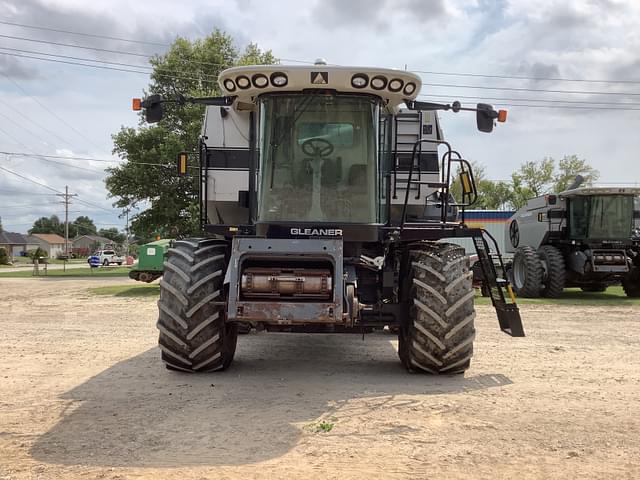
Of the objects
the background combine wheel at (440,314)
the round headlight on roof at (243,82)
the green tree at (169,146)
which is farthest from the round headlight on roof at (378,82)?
the green tree at (169,146)

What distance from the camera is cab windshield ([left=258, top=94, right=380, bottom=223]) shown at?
6035mm

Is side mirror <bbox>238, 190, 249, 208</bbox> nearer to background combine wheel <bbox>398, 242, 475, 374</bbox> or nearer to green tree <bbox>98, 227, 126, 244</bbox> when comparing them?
background combine wheel <bbox>398, 242, 475, 374</bbox>

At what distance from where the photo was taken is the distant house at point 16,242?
109000mm

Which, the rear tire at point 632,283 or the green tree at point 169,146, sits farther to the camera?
the green tree at point 169,146

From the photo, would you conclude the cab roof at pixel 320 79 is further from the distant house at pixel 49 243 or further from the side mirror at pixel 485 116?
the distant house at pixel 49 243

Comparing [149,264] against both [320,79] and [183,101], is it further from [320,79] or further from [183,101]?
[320,79]

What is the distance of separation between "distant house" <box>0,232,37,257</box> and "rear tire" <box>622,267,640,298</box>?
359 feet

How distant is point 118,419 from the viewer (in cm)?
475

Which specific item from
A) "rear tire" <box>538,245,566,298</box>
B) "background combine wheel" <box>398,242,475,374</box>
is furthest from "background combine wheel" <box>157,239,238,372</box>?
"rear tire" <box>538,245,566,298</box>

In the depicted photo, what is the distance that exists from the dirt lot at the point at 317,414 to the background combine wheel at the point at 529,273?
8.46m

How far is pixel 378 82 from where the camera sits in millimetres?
5895

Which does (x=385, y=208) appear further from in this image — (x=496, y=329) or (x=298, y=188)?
(x=496, y=329)

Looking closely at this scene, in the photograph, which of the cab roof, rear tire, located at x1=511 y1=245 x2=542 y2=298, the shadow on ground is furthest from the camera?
rear tire, located at x1=511 y1=245 x2=542 y2=298

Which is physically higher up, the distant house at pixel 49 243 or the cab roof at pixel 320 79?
the cab roof at pixel 320 79
